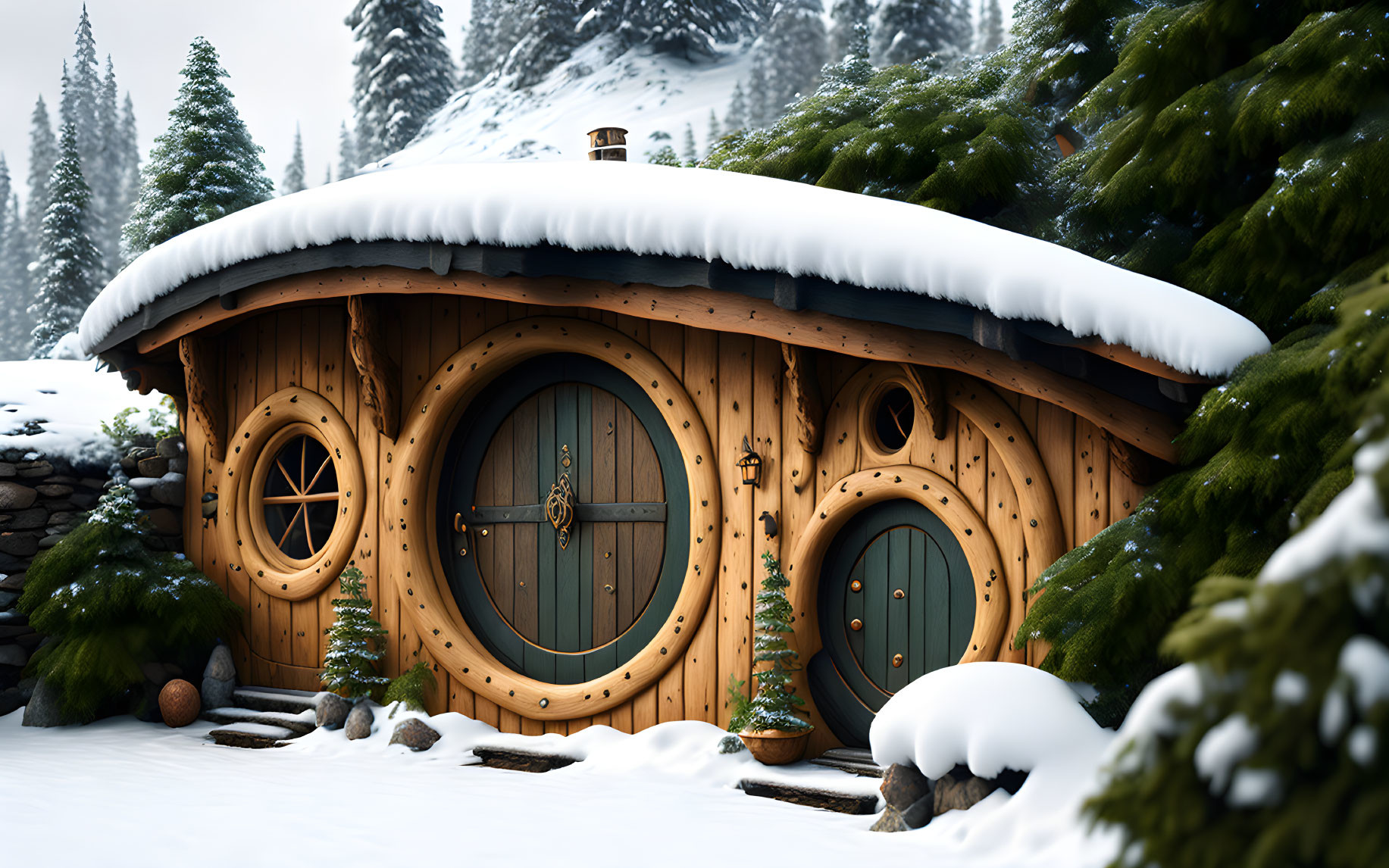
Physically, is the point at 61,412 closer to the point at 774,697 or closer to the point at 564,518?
the point at 564,518

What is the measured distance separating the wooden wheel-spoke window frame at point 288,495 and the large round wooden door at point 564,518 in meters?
0.68

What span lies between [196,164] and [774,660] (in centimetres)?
1303

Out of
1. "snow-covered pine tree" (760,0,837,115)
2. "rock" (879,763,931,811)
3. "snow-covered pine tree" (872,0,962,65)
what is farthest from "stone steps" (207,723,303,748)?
"snow-covered pine tree" (760,0,837,115)

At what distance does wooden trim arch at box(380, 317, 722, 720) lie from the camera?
538cm

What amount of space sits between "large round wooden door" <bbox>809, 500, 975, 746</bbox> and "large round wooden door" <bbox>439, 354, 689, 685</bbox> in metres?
0.91

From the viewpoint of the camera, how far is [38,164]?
43.2 metres

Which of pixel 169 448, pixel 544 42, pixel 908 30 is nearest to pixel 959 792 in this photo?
pixel 169 448

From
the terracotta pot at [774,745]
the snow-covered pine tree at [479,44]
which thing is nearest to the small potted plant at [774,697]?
the terracotta pot at [774,745]

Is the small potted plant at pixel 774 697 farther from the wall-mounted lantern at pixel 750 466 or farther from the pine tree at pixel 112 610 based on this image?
the pine tree at pixel 112 610

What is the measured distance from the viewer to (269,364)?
6.84m

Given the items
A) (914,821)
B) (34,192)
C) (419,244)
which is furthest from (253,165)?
(34,192)

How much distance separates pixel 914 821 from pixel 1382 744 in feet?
9.37

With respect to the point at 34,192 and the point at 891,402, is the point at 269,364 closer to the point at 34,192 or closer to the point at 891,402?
the point at 891,402

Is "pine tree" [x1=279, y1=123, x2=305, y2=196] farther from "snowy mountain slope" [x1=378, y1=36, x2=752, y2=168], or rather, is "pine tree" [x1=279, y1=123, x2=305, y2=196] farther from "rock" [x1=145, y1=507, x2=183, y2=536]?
"rock" [x1=145, y1=507, x2=183, y2=536]
